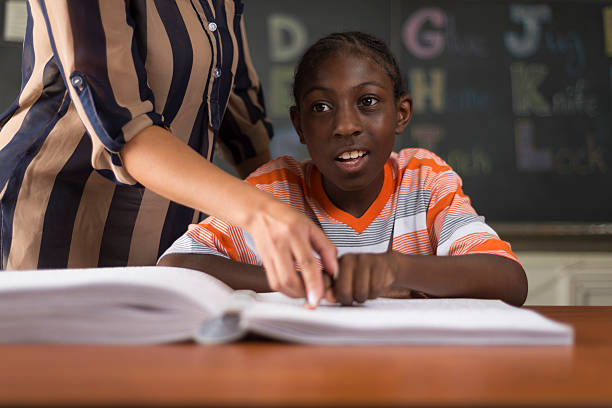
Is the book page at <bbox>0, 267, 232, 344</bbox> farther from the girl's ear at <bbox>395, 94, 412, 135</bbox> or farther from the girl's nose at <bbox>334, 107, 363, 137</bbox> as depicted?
the girl's ear at <bbox>395, 94, 412, 135</bbox>

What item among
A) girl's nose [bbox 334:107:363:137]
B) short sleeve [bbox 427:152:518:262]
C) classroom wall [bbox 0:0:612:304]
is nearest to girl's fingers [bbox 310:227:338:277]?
short sleeve [bbox 427:152:518:262]

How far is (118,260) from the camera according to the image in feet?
3.60

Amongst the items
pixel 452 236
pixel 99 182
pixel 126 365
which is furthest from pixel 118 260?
pixel 126 365

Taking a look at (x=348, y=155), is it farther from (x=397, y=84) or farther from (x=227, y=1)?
(x=227, y=1)

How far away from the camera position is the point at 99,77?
2.36 ft

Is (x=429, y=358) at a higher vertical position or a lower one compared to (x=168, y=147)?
lower

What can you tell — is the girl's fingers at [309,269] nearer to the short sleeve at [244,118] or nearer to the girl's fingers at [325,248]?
the girl's fingers at [325,248]

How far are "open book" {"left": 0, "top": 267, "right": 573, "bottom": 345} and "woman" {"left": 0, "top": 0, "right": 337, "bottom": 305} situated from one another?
10 centimetres

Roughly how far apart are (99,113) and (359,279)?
386 mm

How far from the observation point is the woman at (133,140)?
23.5 inches

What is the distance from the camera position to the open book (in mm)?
456

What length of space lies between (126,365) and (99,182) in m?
0.70

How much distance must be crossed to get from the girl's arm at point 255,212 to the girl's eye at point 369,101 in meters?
0.53

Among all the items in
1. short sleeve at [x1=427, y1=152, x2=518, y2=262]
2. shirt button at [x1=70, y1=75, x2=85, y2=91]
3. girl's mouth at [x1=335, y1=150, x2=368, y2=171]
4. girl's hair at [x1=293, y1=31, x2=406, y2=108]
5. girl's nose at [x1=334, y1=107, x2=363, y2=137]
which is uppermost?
girl's hair at [x1=293, y1=31, x2=406, y2=108]
